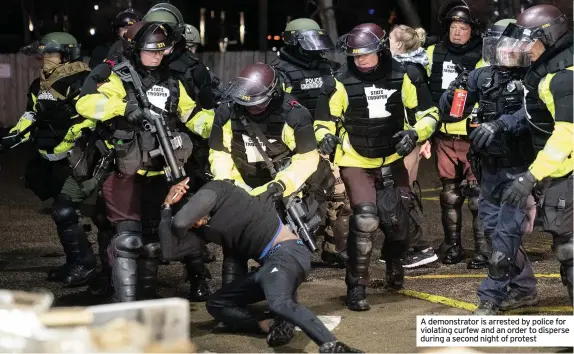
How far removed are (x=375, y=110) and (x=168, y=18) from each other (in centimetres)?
183

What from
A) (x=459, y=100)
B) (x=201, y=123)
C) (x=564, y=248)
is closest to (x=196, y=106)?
(x=201, y=123)

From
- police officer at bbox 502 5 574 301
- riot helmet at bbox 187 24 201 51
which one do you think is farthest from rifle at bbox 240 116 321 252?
riot helmet at bbox 187 24 201 51

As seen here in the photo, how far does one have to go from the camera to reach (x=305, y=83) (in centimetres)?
1066

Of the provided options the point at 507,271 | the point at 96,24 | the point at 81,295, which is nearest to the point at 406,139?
the point at 507,271

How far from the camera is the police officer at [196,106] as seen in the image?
9156mm

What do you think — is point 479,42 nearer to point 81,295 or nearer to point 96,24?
point 81,295

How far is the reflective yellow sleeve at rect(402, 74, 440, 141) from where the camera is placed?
9.23 m

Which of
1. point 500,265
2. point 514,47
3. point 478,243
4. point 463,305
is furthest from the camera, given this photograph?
point 478,243

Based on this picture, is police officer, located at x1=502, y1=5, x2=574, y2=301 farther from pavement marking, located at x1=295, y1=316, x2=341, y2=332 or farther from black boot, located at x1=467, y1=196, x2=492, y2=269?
black boot, located at x1=467, y1=196, x2=492, y2=269

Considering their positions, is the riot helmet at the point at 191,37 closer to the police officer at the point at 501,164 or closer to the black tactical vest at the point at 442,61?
the black tactical vest at the point at 442,61

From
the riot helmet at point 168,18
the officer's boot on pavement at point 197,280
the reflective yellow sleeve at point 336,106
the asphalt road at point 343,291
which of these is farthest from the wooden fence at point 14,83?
the reflective yellow sleeve at point 336,106

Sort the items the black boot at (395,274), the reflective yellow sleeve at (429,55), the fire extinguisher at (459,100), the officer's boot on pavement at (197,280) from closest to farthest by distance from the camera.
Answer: the fire extinguisher at (459,100) → the officer's boot on pavement at (197,280) → the black boot at (395,274) → the reflective yellow sleeve at (429,55)

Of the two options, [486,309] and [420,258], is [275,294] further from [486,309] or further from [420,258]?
[420,258]

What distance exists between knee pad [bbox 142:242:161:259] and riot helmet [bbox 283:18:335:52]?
9.06 feet
